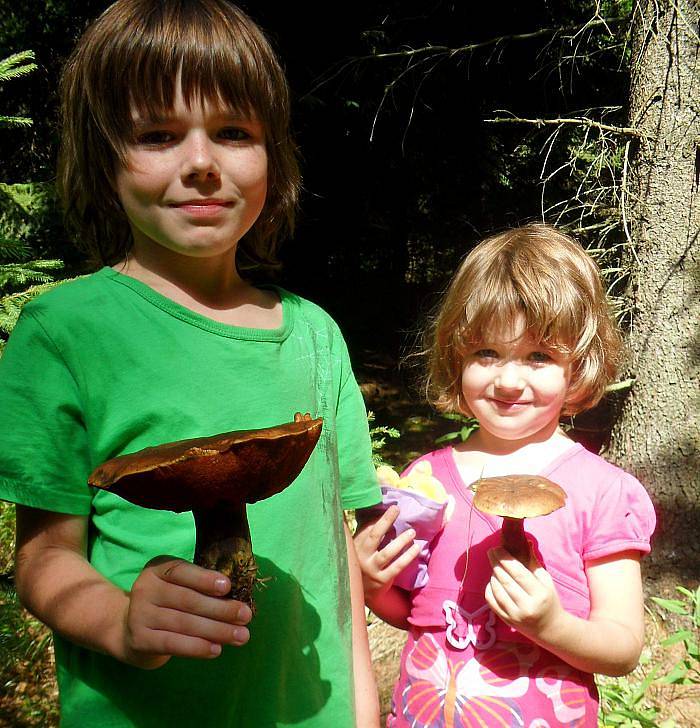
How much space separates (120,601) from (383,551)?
800 millimetres

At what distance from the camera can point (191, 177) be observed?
1365 mm

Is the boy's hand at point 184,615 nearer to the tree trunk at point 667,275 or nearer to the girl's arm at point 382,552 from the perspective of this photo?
the girl's arm at point 382,552

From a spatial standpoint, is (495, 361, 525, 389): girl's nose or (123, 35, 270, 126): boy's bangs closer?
(123, 35, 270, 126): boy's bangs

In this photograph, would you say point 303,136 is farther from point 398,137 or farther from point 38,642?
point 38,642

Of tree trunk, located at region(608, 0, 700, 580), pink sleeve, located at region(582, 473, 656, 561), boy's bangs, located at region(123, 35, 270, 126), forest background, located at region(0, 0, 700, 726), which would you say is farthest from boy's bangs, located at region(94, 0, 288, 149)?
tree trunk, located at region(608, 0, 700, 580)

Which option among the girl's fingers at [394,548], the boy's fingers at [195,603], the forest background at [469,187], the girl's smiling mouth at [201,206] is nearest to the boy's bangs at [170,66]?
the girl's smiling mouth at [201,206]

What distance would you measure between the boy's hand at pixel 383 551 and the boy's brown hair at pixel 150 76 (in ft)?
3.52

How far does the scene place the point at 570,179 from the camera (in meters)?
7.46

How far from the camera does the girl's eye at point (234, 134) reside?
144 centimetres

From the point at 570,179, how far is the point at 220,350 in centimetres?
705

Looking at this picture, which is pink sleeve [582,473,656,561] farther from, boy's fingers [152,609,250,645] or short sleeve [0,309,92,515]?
short sleeve [0,309,92,515]

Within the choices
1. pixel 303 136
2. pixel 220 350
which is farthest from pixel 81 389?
pixel 303 136

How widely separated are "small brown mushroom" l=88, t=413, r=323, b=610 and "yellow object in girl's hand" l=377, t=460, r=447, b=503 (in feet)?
2.72

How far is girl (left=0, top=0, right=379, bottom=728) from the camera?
3.89ft
